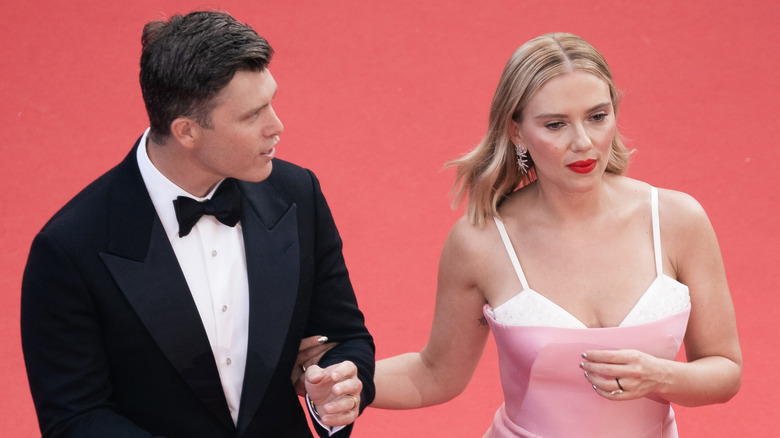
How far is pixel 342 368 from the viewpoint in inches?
78.6

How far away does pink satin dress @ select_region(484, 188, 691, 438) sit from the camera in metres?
2.35

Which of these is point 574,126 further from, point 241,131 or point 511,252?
point 241,131

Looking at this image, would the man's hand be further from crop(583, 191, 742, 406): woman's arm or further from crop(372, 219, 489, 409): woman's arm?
crop(583, 191, 742, 406): woman's arm

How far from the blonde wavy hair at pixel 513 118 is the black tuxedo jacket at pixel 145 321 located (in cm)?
55

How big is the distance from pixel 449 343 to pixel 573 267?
36cm

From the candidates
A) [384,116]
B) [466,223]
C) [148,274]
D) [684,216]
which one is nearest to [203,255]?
[148,274]

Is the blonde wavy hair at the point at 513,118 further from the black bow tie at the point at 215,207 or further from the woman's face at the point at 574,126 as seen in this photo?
the black bow tie at the point at 215,207

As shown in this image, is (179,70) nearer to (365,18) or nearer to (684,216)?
(684,216)

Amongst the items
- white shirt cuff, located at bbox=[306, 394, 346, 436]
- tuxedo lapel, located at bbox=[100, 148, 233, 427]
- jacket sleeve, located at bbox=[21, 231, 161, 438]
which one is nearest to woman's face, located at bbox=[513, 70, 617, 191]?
white shirt cuff, located at bbox=[306, 394, 346, 436]

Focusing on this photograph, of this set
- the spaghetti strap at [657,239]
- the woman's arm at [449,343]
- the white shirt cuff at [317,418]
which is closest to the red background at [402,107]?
the woman's arm at [449,343]

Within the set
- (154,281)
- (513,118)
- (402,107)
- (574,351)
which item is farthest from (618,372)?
(402,107)

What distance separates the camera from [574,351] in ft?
7.70

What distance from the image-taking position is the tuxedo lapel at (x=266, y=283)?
6.51ft

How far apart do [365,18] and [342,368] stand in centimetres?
289
